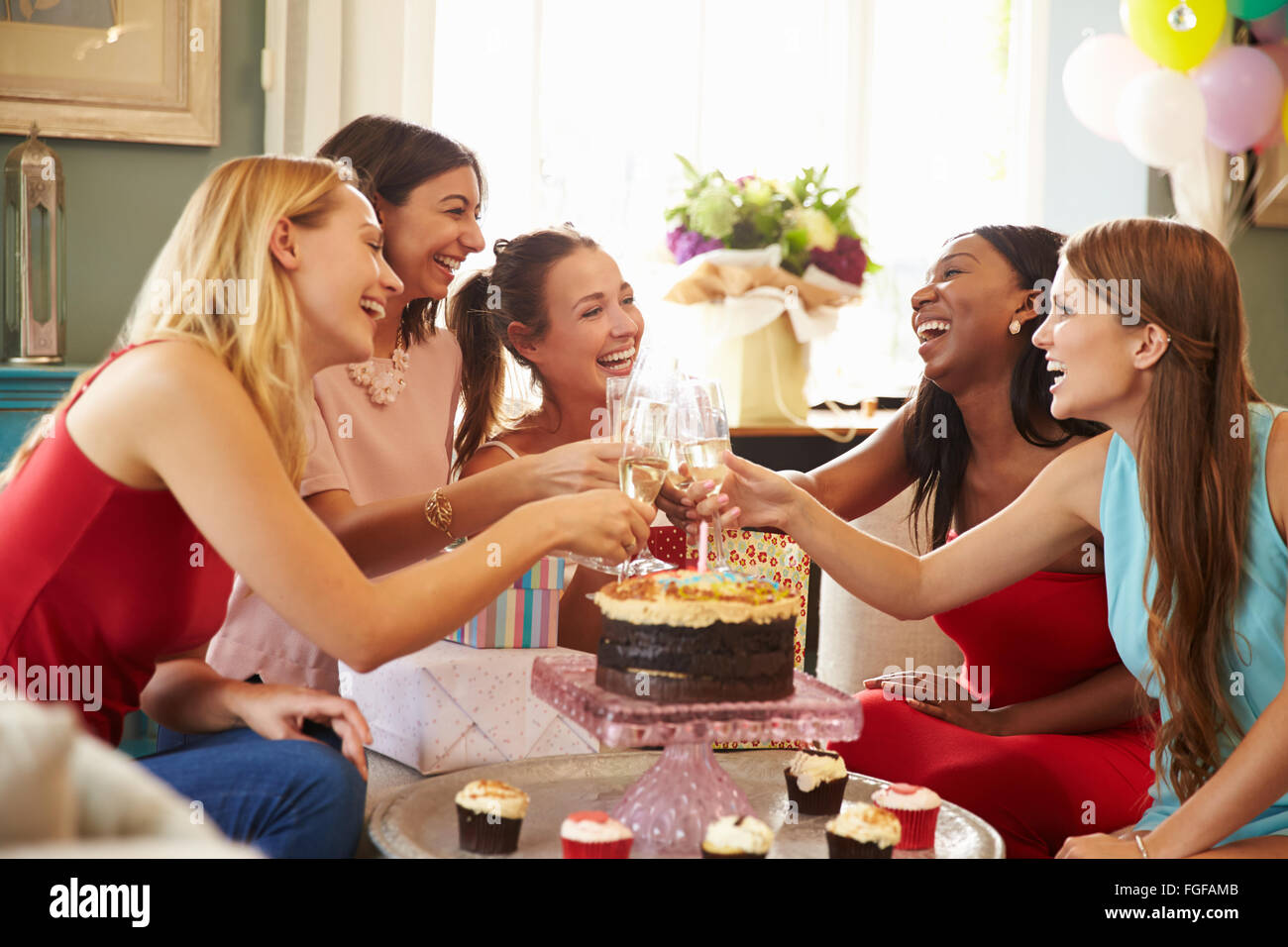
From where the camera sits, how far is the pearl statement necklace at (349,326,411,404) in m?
2.40

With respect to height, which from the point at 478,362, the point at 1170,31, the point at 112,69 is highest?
the point at 1170,31

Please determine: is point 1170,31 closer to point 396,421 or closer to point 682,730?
point 396,421

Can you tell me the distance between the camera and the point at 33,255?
298 centimetres

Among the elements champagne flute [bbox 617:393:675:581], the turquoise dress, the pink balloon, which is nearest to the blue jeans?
champagne flute [bbox 617:393:675:581]

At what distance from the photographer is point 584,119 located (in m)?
3.97

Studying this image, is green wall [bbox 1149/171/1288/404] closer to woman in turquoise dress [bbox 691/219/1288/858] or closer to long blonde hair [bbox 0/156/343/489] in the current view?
woman in turquoise dress [bbox 691/219/1288/858]

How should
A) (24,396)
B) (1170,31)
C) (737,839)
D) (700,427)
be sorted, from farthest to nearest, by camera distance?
(1170,31) < (24,396) < (700,427) < (737,839)

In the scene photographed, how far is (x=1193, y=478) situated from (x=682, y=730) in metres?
0.87

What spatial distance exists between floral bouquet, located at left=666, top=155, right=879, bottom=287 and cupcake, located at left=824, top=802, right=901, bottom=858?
7.39ft

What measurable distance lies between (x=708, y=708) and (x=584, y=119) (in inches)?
113

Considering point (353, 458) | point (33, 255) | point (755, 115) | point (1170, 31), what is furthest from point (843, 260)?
point (33, 255)

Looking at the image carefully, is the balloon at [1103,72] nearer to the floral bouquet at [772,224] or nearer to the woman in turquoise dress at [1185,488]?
the floral bouquet at [772,224]

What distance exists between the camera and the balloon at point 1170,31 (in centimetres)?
385
